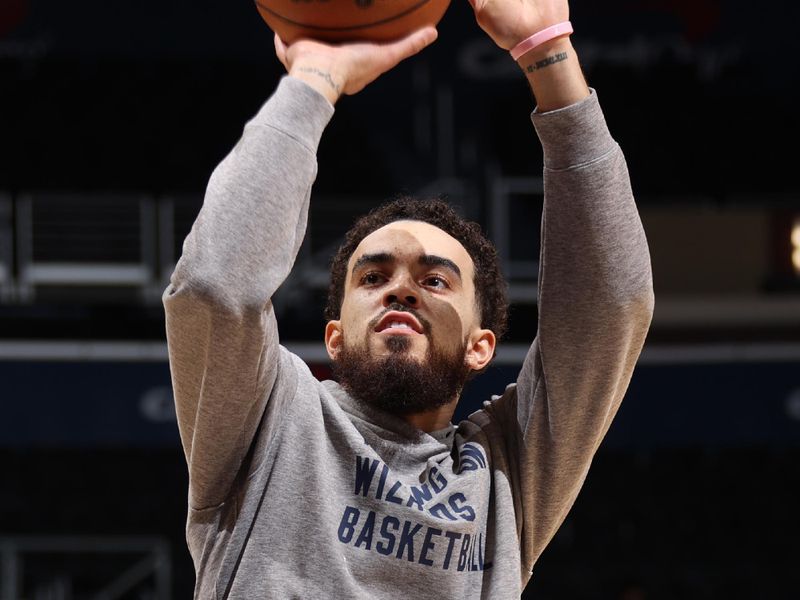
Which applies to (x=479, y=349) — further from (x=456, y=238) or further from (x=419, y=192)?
(x=419, y=192)

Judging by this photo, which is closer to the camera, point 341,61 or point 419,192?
point 341,61

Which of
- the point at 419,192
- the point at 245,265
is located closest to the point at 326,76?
the point at 245,265

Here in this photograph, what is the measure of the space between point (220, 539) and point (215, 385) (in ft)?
0.74

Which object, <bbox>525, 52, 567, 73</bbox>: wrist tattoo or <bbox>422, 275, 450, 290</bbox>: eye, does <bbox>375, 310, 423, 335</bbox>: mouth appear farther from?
<bbox>525, 52, 567, 73</bbox>: wrist tattoo


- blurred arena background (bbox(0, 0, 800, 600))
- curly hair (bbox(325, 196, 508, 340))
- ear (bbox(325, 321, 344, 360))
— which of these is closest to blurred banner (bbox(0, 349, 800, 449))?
blurred arena background (bbox(0, 0, 800, 600))

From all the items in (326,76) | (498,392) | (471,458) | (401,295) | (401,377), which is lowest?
(498,392)

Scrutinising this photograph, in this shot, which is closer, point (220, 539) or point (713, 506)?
point (220, 539)

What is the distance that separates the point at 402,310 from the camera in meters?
1.61

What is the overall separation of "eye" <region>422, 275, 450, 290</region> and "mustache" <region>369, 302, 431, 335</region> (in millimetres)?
60

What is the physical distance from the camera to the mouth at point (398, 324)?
1.60 m

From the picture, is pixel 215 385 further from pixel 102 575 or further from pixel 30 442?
pixel 102 575

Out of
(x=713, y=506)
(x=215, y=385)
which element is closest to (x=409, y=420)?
(x=215, y=385)

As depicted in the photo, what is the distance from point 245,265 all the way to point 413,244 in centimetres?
36

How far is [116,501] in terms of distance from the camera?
637cm
